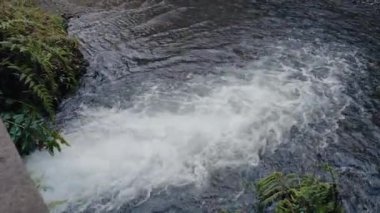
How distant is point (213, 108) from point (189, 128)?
1.53 feet

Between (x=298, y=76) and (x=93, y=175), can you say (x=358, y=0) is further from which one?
(x=93, y=175)

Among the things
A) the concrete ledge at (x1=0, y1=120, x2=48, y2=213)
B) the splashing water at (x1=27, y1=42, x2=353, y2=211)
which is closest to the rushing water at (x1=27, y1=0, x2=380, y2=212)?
the splashing water at (x1=27, y1=42, x2=353, y2=211)

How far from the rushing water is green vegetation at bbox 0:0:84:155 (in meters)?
0.20

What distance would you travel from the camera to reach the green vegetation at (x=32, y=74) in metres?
4.80

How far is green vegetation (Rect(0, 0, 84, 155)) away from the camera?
480 centimetres

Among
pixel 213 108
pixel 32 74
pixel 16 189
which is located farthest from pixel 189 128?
pixel 16 189

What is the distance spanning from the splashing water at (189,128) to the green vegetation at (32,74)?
0.26 metres

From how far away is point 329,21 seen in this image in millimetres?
7750

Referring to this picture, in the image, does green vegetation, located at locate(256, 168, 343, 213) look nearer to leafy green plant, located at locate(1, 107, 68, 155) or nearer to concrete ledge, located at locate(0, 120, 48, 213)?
concrete ledge, located at locate(0, 120, 48, 213)

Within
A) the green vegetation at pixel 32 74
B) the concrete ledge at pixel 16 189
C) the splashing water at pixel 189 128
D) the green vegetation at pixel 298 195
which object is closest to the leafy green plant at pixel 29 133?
the green vegetation at pixel 32 74

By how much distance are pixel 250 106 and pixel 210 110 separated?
18.2 inches

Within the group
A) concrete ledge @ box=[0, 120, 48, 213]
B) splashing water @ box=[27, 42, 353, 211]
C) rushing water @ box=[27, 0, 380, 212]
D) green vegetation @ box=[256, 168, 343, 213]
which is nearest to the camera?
concrete ledge @ box=[0, 120, 48, 213]

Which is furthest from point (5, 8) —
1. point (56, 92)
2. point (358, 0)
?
point (358, 0)

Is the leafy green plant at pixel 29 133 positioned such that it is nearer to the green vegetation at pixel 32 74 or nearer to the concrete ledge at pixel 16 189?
the green vegetation at pixel 32 74
